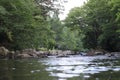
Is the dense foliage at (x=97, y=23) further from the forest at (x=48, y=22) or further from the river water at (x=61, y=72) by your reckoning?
the river water at (x=61, y=72)

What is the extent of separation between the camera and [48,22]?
126ft

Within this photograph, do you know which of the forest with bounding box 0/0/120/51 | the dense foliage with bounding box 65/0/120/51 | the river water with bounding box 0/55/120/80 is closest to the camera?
the river water with bounding box 0/55/120/80

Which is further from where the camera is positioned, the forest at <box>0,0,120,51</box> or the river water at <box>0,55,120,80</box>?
the forest at <box>0,0,120,51</box>

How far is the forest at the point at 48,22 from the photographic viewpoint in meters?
24.6

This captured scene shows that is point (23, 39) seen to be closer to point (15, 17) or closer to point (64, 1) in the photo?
point (15, 17)

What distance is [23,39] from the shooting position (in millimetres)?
27031

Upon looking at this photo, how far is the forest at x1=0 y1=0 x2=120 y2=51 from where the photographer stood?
24578 millimetres

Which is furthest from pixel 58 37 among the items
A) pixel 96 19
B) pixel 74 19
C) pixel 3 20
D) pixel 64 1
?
pixel 3 20

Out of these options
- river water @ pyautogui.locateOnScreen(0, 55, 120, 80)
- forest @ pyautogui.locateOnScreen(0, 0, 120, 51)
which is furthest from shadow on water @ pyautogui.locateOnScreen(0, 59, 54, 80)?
forest @ pyautogui.locateOnScreen(0, 0, 120, 51)

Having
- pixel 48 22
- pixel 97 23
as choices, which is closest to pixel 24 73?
pixel 48 22

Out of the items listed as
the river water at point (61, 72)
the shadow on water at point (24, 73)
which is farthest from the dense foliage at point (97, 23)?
the shadow on water at point (24, 73)

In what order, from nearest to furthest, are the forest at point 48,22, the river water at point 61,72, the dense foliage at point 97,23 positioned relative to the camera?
the river water at point 61,72 < the forest at point 48,22 < the dense foliage at point 97,23

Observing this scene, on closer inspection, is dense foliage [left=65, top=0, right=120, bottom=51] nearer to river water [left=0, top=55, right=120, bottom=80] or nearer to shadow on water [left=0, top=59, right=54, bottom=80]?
river water [left=0, top=55, right=120, bottom=80]

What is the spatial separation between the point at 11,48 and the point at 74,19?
2957cm
